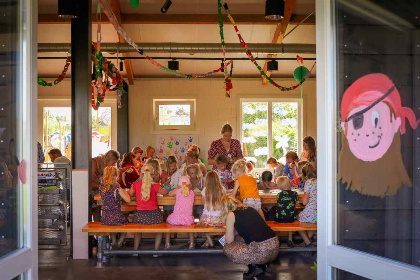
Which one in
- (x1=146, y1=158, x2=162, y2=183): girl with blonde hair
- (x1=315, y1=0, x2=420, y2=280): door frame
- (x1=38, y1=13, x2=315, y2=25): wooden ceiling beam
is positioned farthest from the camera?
(x1=38, y1=13, x2=315, y2=25): wooden ceiling beam

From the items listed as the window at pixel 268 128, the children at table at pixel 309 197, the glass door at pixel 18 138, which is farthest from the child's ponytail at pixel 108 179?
the window at pixel 268 128

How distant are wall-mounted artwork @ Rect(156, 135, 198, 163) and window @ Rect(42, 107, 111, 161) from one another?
4.69ft

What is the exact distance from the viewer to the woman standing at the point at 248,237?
5418 mm

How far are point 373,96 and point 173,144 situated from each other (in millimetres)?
11815

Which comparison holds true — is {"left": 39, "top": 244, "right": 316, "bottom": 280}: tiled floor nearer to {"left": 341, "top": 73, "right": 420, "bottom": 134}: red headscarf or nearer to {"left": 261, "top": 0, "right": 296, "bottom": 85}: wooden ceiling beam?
{"left": 341, "top": 73, "right": 420, "bottom": 134}: red headscarf

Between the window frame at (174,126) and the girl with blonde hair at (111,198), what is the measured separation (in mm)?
8216

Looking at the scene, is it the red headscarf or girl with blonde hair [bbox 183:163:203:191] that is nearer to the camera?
the red headscarf

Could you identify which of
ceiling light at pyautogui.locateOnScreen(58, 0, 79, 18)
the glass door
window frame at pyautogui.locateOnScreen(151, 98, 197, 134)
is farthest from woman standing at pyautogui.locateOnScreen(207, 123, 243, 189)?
window frame at pyautogui.locateOnScreen(151, 98, 197, 134)

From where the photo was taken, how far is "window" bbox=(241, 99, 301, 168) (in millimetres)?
14734

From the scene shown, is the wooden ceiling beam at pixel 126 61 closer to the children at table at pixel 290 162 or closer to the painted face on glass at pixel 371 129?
the children at table at pixel 290 162

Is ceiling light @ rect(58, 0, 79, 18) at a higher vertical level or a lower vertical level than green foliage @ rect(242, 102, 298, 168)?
higher

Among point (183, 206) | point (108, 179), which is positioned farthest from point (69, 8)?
point (183, 206)

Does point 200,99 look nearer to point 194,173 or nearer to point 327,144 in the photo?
point 194,173

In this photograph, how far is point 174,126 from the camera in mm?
14656
